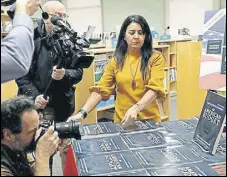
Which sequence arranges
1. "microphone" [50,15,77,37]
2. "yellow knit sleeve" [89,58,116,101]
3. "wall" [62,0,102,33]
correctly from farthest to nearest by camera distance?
"wall" [62,0,102,33] < "yellow knit sleeve" [89,58,116,101] < "microphone" [50,15,77,37]

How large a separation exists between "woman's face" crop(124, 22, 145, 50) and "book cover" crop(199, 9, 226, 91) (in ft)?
1.64

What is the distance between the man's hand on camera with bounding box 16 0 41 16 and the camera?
3.68 ft

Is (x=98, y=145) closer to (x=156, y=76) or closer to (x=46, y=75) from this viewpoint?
(x=156, y=76)

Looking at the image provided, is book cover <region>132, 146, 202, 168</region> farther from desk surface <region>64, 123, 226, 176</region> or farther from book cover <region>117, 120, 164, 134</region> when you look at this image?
book cover <region>117, 120, 164, 134</region>

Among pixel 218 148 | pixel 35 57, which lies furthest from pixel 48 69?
pixel 218 148

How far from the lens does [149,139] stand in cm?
146

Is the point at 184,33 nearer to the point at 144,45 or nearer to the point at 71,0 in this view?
the point at 71,0

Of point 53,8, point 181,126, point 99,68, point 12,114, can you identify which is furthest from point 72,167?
point 99,68

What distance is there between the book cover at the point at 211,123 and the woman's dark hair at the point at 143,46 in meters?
0.59

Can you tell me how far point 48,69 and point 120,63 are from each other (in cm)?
43

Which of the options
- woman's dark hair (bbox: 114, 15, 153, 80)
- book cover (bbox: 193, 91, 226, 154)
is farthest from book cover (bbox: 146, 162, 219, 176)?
woman's dark hair (bbox: 114, 15, 153, 80)

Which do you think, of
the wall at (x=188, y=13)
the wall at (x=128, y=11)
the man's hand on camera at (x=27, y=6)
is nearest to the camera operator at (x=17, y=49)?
the man's hand on camera at (x=27, y=6)

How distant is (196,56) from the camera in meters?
3.86

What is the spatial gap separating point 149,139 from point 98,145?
22cm
